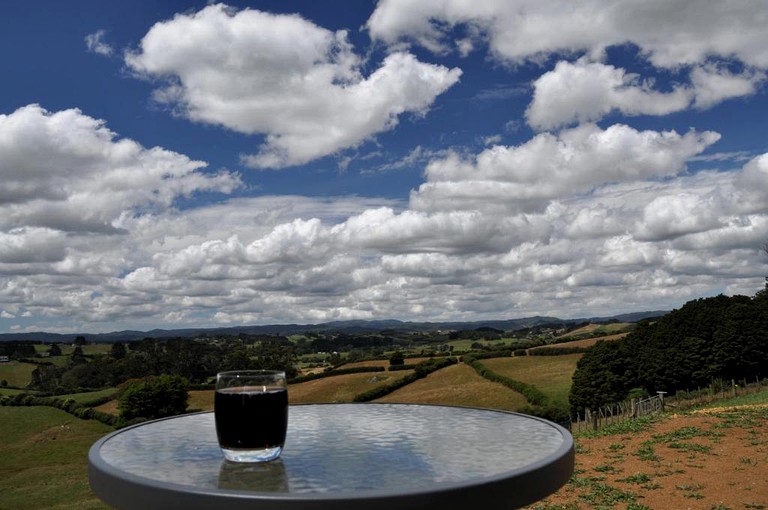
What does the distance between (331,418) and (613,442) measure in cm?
1743

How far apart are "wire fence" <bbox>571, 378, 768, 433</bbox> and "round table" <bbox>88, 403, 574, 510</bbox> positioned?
2408 cm

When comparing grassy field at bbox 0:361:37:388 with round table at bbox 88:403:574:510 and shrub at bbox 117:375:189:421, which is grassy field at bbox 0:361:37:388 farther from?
round table at bbox 88:403:574:510

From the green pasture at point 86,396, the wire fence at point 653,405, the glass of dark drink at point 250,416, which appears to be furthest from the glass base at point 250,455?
the green pasture at point 86,396

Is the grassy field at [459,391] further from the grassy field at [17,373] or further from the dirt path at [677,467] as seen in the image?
the grassy field at [17,373]

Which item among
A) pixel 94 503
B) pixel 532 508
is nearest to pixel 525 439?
pixel 532 508

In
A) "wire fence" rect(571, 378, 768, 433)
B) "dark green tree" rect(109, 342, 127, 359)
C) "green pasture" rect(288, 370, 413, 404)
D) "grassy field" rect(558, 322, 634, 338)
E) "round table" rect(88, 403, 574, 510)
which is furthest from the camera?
"dark green tree" rect(109, 342, 127, 359)

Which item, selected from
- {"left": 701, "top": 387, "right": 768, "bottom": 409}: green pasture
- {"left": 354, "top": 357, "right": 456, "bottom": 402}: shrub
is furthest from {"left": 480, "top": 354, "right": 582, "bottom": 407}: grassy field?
{"left": 701, "top": 387, "right": 768, "bottom": 409}: green pasture

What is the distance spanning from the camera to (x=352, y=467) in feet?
8.71

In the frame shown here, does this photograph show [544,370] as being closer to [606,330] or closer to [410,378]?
[410,378]

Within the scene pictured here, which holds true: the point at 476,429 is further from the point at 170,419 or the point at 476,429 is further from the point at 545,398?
the point at 545,398

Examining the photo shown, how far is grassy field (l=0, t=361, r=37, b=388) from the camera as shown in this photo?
99438 millimetres

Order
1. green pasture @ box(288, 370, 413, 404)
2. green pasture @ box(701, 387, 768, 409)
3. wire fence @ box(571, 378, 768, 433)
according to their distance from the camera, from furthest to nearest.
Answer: green pasture @ box(288, 370, 413, 404), green pasture @ box(701, 387, 768, 409), wire fence @ box(571, 378, 768, 433)

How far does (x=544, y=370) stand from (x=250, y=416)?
2362 inches

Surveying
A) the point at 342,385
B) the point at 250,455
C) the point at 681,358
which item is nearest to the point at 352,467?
the point at 250,455
